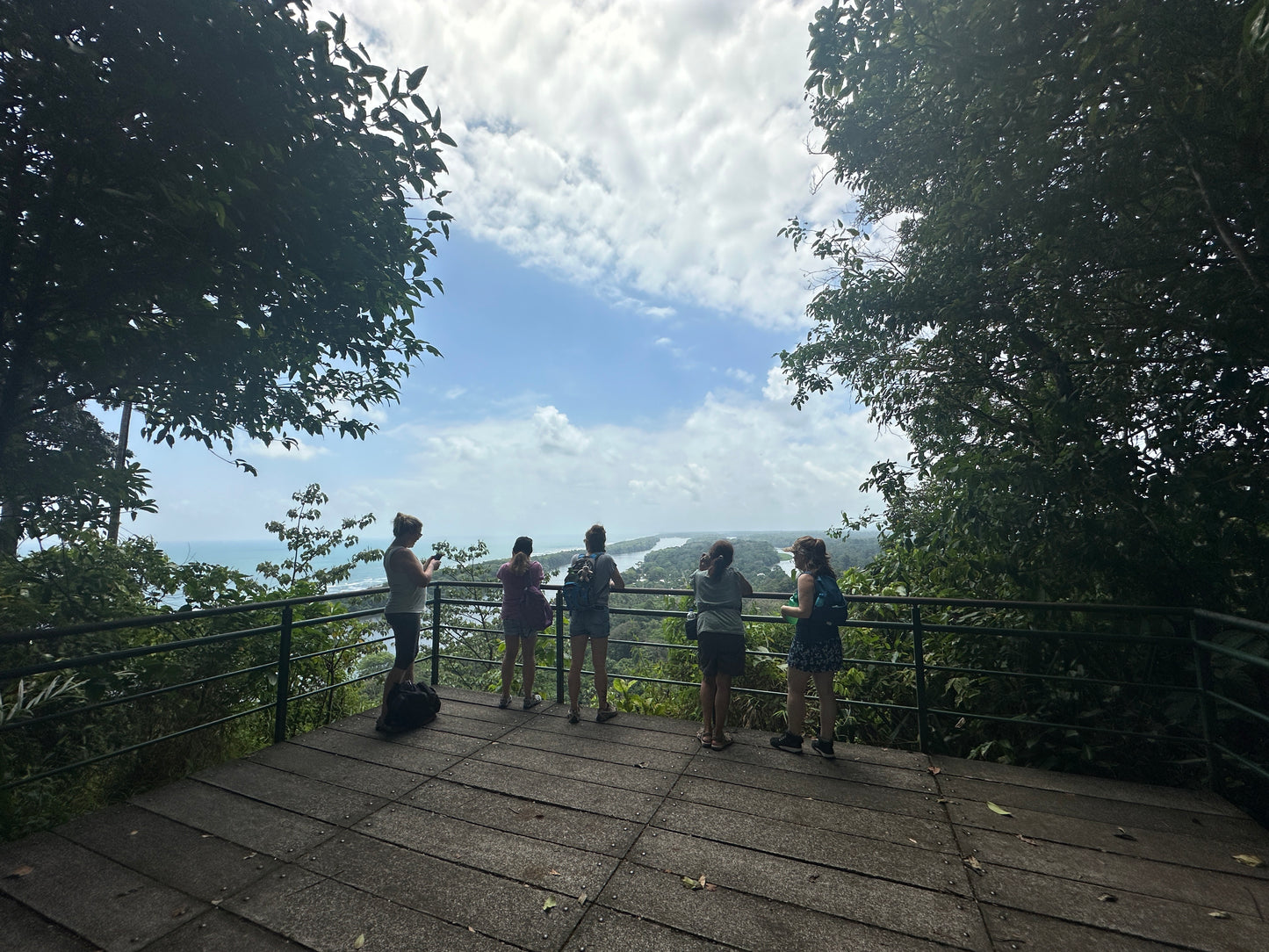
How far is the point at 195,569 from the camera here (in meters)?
6.21

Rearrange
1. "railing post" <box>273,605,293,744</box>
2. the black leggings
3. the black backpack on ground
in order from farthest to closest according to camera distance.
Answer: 1. the black leggings
2. the black backpack on ground
3. "railing post" <box>273,605,293,744</box>

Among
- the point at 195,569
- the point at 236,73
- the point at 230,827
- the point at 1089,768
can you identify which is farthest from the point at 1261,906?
the point at 195,569

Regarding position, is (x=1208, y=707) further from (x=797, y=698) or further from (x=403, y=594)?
(x=403, y=594)

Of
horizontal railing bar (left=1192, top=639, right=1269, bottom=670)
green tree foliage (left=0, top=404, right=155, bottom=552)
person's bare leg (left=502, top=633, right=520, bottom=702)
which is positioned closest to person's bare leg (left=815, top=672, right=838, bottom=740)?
horizontal railing bar (left=1192, top=639, right=1269, bottom=670)

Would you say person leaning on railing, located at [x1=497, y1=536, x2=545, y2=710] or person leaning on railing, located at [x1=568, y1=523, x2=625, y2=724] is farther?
person leaning on railing, located at [x1=497, y1=536, x2=545, y2=710]

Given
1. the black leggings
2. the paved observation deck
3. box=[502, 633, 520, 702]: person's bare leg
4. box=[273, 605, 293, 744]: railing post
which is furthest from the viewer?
box=[502, 633, 520, 702]: person's bare leg

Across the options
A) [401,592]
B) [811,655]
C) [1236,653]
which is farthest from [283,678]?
[1236,653]

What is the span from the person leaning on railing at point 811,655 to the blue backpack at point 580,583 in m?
1.83

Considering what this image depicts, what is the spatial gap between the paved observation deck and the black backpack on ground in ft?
2.27

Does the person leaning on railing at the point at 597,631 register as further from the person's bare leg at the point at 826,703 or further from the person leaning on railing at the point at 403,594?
the person's bare leg at the point at 826,703

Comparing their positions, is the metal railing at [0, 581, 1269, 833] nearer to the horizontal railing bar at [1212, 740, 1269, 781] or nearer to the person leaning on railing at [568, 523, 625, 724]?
the horizontal railing bar at [1212, 740, 1269, 781]

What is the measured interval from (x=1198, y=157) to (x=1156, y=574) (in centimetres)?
314

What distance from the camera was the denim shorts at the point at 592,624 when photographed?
16.8ft

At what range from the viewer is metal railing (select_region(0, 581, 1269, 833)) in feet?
11.9
